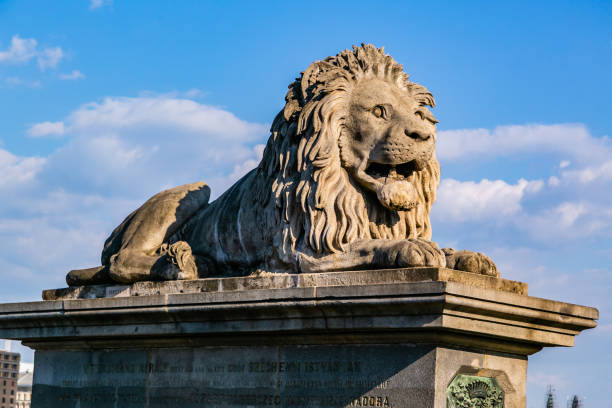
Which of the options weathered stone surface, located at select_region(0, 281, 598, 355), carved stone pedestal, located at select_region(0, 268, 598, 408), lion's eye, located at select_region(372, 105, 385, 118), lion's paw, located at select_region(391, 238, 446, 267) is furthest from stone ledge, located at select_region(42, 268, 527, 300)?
lion's eye, located at select_region(372, 105, 385, 118)

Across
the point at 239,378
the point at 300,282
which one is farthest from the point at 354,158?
the point at 239,378

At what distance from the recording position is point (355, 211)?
1057 centimetres

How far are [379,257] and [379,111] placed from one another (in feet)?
5.15

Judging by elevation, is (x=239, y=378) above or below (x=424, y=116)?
below

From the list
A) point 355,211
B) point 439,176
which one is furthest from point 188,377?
point 439,176

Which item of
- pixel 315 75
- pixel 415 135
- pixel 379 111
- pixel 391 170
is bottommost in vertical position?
pixel 391 170

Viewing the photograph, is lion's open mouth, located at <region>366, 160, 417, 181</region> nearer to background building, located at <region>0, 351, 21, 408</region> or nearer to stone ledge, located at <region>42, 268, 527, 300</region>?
stone ledge, located at <region>42, 268, 527, 300</region>

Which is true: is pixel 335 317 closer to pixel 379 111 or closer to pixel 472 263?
pixel 472 263

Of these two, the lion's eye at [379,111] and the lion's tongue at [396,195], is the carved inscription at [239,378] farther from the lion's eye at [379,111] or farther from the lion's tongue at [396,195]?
the lion's eye at [379,111]

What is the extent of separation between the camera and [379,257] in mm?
→ 9938

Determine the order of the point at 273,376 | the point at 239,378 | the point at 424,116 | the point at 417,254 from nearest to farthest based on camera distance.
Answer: the point at 417,254
the point at 273,376
the point at 239,378
the point at 424,116

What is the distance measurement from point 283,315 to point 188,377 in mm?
1468

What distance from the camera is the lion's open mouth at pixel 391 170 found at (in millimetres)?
10633

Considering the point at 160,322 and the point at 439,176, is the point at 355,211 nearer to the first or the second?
the point at 439,176
